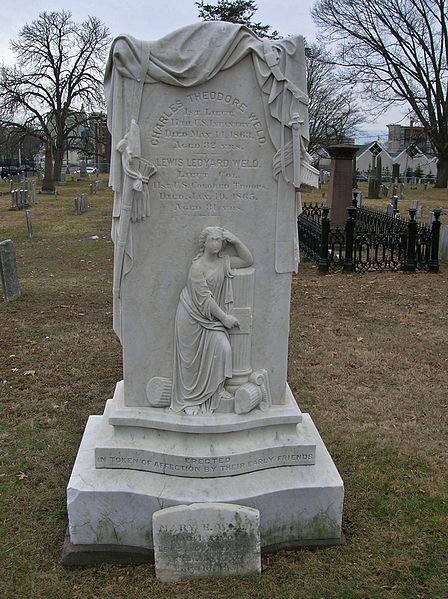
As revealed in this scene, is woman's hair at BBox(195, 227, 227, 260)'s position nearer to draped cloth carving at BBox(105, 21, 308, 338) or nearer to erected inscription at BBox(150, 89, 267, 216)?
erected inscription at BBox(150, 89, 267, 216)

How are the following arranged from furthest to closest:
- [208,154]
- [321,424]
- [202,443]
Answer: [321,424]
[202,443]
[208,154]

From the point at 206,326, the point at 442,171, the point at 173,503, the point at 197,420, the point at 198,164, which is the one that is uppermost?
the point at 442,171

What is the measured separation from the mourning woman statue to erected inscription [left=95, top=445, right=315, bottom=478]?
0.36m

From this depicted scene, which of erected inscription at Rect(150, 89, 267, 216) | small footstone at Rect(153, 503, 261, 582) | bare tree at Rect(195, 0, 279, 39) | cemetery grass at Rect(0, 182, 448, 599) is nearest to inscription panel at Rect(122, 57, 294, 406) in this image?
erected inscription at Rect(150, 89, 267, 216)

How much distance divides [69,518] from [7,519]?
0.61m

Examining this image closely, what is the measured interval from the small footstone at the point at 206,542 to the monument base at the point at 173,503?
156 millimetres

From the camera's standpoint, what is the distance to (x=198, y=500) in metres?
3.67

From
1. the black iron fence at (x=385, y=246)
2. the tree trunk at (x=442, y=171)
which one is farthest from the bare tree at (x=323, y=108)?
the black iron fence at (x=385, y=246)

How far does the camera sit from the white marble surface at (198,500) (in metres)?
3.71

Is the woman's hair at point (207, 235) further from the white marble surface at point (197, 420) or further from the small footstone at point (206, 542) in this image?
the small footstone at point (206, 542)

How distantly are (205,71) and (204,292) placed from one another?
4.67 ft

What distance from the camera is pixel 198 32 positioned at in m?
3.64

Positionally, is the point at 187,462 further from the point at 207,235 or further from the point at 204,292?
the point at 207,235

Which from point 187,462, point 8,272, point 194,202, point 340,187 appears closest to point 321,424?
point 187,462
